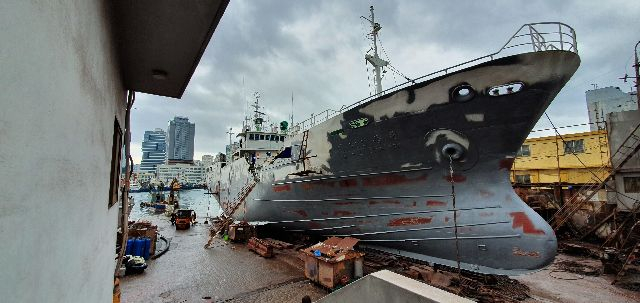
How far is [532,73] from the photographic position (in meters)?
7.35

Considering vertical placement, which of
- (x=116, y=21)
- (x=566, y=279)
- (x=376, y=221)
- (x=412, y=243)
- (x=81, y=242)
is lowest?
(x=566, y=279)

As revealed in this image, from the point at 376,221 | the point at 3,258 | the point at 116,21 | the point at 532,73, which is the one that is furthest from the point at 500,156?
the point at 3,258

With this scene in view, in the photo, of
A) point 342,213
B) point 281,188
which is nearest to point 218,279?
point 281,188

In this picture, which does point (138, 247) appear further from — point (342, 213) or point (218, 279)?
point (342, 213)

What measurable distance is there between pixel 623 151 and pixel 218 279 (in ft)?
63.3

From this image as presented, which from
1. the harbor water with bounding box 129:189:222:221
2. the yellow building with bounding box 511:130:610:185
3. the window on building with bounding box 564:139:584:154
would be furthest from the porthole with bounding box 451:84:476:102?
the harbor water with bounding box 129:189:222:221

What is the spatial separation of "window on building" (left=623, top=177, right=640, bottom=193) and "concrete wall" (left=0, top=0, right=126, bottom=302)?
1997 cm

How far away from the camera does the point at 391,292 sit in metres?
3.33

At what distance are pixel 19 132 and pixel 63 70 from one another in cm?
52

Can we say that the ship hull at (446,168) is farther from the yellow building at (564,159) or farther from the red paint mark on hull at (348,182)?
the yellow building at (564,159)

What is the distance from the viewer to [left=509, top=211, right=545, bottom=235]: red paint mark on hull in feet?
25.3

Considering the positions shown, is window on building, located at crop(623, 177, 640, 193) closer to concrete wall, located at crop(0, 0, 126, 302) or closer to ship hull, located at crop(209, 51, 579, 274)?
ship hull, located at crop(209, 51, 579, 274)

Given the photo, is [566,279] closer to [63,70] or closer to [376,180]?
[376,180]

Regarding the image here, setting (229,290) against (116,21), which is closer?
(116,21)
